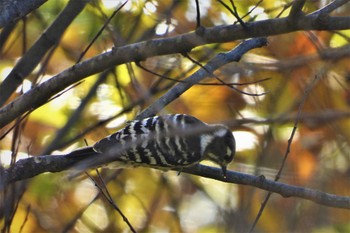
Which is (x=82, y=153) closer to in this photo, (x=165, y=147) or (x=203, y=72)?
(x=165, y=147)

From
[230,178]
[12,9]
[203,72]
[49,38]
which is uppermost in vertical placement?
[49,38]

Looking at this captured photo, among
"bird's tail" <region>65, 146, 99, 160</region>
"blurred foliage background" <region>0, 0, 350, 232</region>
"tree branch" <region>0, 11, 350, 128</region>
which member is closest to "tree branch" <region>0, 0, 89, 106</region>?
"blurred foliage background" <region>0, 0, 350, 232</region>

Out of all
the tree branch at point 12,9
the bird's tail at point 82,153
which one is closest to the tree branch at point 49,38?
the bird's tail at point 82,153

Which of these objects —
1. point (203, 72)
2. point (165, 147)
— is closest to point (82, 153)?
point (165, 147)

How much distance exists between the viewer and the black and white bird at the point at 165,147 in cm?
418

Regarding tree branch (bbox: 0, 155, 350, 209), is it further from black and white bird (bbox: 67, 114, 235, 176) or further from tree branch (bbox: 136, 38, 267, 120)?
tree branch (bbox: 136, 38, 267, 120)

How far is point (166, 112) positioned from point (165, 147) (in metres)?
0.50

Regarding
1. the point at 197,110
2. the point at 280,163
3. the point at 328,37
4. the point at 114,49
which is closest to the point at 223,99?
the point at 197,110

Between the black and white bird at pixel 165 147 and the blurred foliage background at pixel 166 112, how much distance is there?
0.18m

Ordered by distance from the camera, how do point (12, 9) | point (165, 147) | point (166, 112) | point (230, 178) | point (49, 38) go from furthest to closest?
point (166, 112), point (49, 38), point (165, 147), point (230, 178), point (12, 9)

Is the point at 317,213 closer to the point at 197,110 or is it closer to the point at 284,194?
the point at 284,194

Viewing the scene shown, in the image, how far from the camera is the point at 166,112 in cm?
485

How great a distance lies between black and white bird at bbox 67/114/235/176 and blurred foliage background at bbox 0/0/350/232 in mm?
185

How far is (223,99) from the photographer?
561 cm
